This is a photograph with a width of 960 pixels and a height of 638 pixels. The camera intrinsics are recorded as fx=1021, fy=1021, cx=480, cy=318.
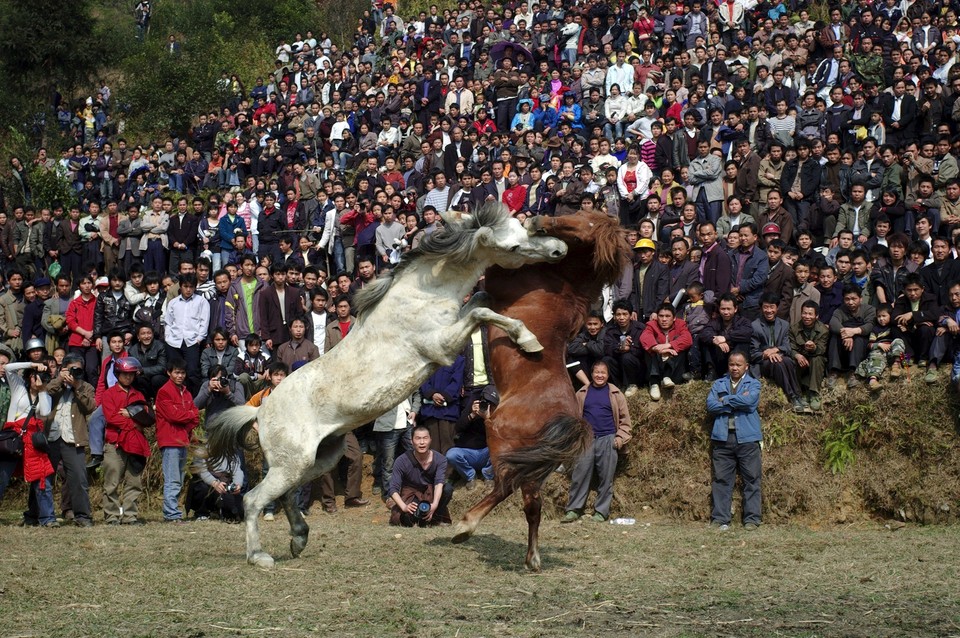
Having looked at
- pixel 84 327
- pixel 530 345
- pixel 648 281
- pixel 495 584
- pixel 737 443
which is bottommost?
pixel 495 584

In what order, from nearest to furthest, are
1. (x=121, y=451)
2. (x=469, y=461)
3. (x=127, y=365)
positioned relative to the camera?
(x=469, y=461)
(x=121, y=451)
(x=127, y=365)

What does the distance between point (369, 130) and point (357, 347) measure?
1496 cm

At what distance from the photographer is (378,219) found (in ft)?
55.2

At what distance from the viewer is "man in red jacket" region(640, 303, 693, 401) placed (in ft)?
38.6

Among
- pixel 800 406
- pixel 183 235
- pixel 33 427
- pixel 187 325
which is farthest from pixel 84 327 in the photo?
pixel 800 406

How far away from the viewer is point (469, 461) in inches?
472

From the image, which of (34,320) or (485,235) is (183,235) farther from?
(485,235)

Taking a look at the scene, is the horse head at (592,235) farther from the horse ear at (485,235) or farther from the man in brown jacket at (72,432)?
the man in brown jacket at (72,432)

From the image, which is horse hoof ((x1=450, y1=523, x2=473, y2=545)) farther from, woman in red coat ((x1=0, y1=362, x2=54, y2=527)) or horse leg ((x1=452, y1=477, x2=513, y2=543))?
woman in red coat ((x1=0, y1=362, x2=54, y2=527))

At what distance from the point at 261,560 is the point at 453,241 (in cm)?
311

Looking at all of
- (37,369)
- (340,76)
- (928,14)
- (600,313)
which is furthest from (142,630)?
(340,76)

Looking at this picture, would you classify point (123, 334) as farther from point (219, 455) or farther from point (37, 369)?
point (219, 455)

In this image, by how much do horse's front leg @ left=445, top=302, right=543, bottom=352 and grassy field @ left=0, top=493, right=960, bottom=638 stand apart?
180cm

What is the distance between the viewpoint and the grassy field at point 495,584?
252 inches
